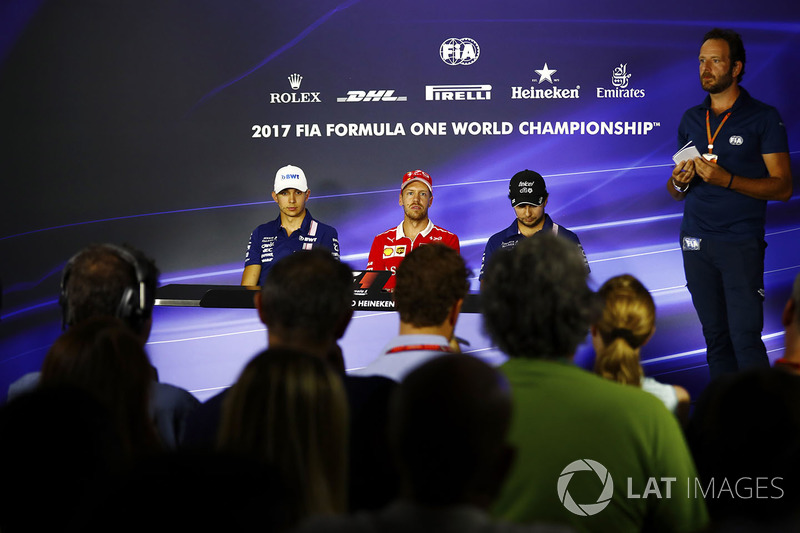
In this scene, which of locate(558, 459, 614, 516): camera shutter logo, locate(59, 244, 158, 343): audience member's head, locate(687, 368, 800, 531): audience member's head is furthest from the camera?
locate(59, 244, 158, 343): audience member's head

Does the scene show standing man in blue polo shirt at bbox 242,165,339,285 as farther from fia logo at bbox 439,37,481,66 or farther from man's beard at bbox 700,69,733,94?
man's beard at bbox 700,69,733,94

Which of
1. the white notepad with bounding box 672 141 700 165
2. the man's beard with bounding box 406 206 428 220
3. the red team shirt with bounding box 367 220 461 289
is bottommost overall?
the red team shirt with bounding box 367 220 461 289

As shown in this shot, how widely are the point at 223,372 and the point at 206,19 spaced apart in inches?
93.6

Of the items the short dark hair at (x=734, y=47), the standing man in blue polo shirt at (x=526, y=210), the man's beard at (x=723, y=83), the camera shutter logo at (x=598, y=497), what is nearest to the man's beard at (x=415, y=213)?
the standing man in blue polo shirt at (x=526, y=210)

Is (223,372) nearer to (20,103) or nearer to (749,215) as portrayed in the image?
(20,103)

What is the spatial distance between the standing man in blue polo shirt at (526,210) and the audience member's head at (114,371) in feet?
9.88

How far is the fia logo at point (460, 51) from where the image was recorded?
5410mm

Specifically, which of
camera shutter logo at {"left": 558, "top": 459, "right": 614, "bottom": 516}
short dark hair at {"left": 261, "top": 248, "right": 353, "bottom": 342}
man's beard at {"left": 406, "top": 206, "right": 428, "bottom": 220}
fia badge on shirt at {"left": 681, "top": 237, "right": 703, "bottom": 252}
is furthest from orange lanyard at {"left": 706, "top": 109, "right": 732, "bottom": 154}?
camera shutter logo at {"left": 558, "top": 459, "right": 614, "bottom": 516}

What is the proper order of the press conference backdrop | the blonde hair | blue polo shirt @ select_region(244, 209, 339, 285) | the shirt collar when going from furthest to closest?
1. the press conference backdrop
2. blue polo shirt @ select_region(244, 209, 339, 285)
3. the shirt collar
4. the blonde hair

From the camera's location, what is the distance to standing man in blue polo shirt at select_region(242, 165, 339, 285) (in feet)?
15.9

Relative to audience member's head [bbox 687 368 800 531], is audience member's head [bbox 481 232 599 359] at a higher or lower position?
higher

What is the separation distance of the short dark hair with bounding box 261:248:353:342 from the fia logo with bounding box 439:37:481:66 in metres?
3.79

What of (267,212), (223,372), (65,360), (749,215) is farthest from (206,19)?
(65,360)

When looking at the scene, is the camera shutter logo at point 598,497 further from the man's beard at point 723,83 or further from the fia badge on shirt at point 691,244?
the man's beard at point 723,83
